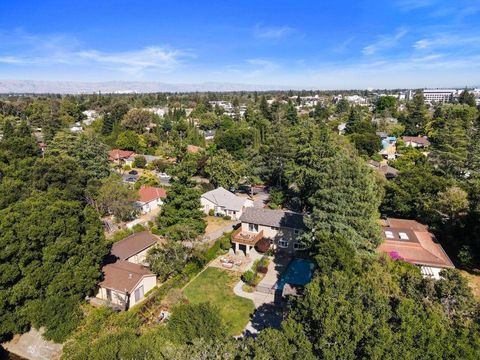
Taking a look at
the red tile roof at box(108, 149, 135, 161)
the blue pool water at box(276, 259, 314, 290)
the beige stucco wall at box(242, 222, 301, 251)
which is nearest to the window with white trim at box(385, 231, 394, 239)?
the blue pool water at box(276, 259, 314, 290)

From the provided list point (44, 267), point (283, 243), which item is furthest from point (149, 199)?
point (44, 267)

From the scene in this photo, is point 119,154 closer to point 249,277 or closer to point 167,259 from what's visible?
point 167,259

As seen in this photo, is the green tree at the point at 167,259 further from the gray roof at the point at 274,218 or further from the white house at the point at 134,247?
the gray roof at the point at 274,218

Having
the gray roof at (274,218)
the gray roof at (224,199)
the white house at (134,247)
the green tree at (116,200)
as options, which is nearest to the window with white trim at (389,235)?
the gray roof at (274,218)

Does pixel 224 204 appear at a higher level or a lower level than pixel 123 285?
lower

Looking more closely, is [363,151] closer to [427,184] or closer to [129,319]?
[427,184]
